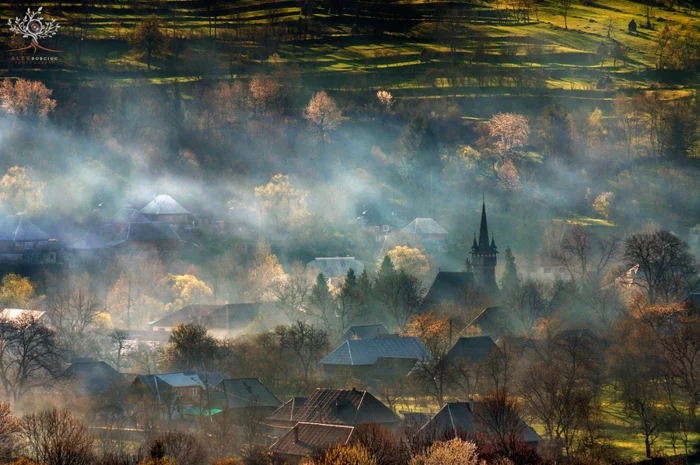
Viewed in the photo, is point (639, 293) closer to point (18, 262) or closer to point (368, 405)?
point (368, 405)

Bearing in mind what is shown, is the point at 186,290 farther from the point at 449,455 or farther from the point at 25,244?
the point at 449,455

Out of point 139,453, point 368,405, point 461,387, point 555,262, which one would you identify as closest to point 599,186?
point 555,262

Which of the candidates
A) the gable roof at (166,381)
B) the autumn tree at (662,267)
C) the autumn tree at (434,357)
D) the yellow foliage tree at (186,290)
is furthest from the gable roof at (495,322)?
the gable roof at (166,381)

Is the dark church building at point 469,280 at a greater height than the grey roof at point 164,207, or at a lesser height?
greater

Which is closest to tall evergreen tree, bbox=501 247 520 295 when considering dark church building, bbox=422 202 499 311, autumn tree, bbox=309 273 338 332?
dark church building, bbox=422 202 499 311

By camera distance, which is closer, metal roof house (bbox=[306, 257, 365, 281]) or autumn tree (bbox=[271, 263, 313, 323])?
autumn tree (bbox=[271, 263, 313, 323])

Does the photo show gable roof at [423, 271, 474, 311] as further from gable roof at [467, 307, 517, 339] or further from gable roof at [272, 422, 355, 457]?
gable roof at [272, 422, 355, 457]

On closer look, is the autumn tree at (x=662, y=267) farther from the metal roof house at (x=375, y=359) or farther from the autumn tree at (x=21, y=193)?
the autumn tree at (x=21, y=193)
